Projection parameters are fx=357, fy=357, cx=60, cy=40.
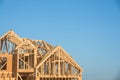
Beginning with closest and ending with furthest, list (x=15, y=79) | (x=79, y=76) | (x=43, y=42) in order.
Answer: (x=15, y=79) < (x=79, y=76) < (x=43, y=42)

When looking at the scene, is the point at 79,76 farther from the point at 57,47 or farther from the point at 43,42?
the point at 43,42

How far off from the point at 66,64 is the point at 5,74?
1024 centimetres

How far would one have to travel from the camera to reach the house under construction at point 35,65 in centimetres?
5519

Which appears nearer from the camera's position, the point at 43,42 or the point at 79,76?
the point at 79,76

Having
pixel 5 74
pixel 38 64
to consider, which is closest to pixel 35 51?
pixel 38 64

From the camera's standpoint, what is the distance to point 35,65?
182 feet

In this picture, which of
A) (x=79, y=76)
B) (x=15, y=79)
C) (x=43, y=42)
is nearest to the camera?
(x=15, y=79)

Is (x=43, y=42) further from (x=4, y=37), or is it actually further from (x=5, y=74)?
(x=5, y=74)

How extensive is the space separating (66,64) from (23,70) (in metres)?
7.57

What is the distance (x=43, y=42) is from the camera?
64312 millimetres

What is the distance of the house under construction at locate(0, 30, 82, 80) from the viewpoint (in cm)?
5519

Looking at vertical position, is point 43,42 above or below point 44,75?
above

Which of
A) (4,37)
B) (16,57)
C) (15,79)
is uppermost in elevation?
(4,37)

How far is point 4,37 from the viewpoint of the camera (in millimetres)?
61250
